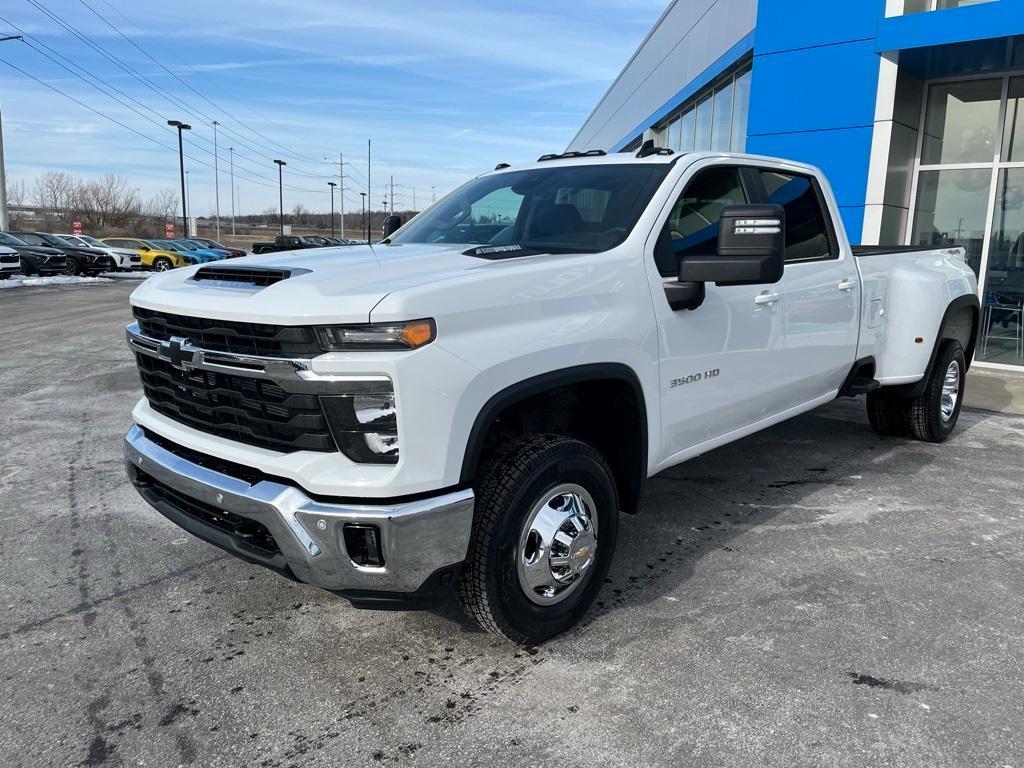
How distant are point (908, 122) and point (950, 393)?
5.60 m

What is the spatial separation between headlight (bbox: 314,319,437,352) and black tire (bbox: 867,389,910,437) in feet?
14.8

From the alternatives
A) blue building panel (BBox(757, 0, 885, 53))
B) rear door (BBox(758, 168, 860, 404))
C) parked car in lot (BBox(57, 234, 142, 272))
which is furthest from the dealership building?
parked car in lot (BBox(57, 234, 142, 272))

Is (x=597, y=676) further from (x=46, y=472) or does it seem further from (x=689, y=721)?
(x=46, y=472)

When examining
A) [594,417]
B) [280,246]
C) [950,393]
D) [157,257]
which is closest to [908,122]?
[950,393]

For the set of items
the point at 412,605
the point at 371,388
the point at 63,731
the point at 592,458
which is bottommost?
the point at 63,731

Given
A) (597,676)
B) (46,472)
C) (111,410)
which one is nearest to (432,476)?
(597,676)

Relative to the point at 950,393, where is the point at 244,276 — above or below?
above

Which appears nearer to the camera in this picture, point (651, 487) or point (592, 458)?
point (592, 458)

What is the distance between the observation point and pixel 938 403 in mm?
5793

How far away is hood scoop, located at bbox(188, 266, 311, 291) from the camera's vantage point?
8.91ft

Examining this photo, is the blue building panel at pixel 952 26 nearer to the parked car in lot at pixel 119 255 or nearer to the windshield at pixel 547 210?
the windshield at pixel 547 210

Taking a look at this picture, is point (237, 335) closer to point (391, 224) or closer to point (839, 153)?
point (391, 224)

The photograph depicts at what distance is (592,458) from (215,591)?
181cm

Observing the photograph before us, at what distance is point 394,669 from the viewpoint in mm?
2861
